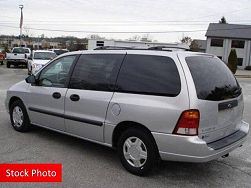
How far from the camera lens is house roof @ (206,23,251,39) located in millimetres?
53500

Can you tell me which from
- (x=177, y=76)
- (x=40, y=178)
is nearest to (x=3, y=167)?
(x=40, y=178)

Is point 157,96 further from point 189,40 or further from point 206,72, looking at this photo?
point 189,40

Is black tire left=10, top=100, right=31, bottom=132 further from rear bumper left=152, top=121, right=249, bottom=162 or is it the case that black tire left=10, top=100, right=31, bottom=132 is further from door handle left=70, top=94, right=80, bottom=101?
rear bumper left=152, top=121, right=249, bottom=162

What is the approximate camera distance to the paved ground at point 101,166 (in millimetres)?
4340

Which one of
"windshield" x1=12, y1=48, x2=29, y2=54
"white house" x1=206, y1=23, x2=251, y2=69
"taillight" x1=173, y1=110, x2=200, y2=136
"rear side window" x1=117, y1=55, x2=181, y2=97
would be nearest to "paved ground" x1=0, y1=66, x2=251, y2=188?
"taillight" x1=173, y1=110, x2=200, y2=136

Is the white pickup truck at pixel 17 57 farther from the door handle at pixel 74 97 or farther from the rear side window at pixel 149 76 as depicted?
the rear side window at pixel 149 76

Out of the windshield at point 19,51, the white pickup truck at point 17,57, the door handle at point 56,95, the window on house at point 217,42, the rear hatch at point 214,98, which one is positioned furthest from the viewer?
the window on house at point 217,42

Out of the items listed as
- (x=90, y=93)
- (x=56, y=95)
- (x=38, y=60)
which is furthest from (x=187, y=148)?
(x=38, y=60)

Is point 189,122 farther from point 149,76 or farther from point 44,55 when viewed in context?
point 44,55

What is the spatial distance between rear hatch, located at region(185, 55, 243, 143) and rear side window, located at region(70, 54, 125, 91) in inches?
45.3

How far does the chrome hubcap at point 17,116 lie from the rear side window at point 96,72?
5.62 ft

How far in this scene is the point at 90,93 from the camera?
5.04 meters

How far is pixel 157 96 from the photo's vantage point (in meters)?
4.27

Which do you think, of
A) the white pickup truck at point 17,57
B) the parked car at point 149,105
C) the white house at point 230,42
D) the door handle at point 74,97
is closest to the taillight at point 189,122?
the parked car at point 149,105
